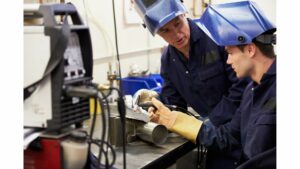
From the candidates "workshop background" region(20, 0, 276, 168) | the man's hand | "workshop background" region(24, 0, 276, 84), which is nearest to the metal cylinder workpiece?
the man's hand

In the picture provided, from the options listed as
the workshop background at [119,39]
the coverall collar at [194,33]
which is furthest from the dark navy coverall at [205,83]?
the workshop background at [119,39]

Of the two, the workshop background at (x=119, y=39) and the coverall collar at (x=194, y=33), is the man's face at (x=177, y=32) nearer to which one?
the coverall collar at (x=194, y=33)

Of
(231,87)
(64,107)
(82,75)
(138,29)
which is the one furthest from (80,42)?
(138,29)

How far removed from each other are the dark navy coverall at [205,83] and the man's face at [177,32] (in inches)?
2.1

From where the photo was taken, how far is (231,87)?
84.8 inches

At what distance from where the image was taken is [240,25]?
5.09ft

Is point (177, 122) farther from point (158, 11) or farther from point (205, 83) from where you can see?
point (158, 11)

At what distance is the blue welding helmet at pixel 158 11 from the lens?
2.01 meters

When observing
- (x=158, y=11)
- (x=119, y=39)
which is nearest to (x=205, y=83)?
(x=158, y=11)

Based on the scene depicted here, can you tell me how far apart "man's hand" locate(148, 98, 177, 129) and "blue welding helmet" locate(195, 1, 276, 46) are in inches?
22.5

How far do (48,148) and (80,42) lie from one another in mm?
345

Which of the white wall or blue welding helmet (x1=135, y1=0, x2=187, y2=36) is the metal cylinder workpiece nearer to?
blue welding helmet (x1=135, y1=0, x2=187, y2=36)

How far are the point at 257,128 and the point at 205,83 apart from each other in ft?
2.61
